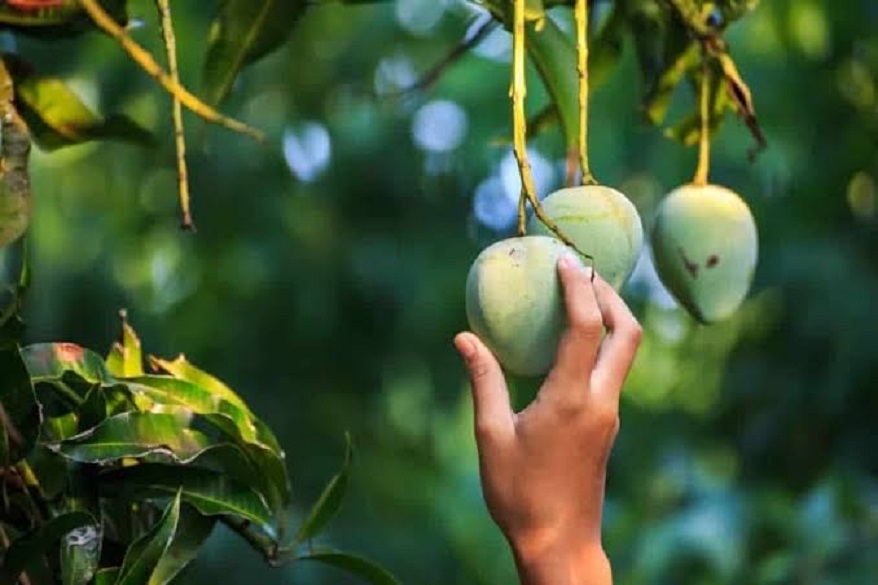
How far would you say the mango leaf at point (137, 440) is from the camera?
0.58 meters

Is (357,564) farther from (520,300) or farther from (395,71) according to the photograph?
(395,71)

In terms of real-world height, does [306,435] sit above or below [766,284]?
below

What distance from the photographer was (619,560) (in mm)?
1875

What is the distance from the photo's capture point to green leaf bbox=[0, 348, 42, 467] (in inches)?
23.0

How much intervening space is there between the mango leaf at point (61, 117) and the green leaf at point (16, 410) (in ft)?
0.59

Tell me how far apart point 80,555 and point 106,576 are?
2 centimetres

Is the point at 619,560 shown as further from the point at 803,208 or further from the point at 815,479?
the point at 803,208

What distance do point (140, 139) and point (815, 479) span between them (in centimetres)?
140

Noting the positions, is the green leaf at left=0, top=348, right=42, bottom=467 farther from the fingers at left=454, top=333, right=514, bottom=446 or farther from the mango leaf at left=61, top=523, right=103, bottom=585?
the fingers at left=454, top=333, right=514, bottom=446

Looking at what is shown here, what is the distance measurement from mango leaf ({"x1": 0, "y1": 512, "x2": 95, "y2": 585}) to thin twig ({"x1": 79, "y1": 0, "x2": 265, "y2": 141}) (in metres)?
0.14

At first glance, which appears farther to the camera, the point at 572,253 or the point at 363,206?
the point at 363,206

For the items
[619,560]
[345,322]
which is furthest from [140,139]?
[345,322]

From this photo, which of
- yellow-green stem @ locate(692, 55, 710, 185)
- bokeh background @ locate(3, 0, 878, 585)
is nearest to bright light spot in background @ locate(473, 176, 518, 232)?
bokeh background @ locate(3, 0, 878, 585)

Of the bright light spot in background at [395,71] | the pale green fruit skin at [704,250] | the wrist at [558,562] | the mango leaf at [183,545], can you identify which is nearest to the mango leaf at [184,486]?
the mango leaf at [183,545]
